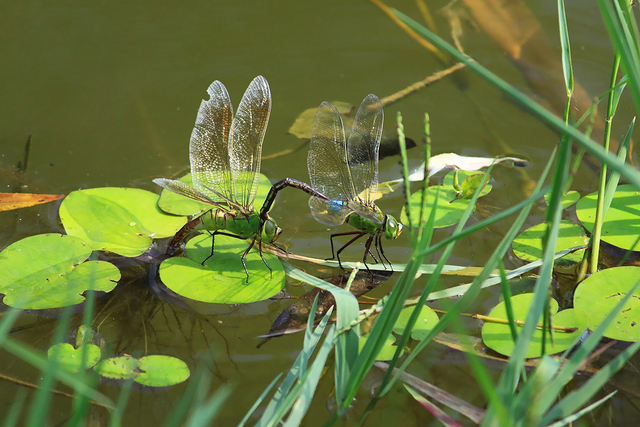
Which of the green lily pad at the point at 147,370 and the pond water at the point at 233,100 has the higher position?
the pond water at the point at 233,100

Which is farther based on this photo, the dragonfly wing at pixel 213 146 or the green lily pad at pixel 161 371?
the dragonfly wing at pixel 213 146

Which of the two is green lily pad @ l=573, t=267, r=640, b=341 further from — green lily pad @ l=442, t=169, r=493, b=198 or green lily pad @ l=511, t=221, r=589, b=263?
green lily pad @ l=442, t=169, r=493, b=198

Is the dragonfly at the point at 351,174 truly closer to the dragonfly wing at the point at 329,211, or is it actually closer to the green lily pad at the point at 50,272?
the dragonfly wing at the point at 329,211

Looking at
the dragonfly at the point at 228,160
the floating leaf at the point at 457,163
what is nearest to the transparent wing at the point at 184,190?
the dragonfly at the point at 228,160

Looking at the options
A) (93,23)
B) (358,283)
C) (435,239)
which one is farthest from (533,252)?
(93,23)

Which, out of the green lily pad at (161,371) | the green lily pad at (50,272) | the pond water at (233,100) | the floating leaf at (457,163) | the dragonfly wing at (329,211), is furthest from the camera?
the floating leaf at (457,163)

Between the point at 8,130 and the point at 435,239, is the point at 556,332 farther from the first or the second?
the point at 8,130

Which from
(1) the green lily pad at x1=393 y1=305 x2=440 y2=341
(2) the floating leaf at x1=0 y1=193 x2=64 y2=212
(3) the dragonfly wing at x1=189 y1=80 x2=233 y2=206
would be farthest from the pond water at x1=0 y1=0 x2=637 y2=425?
(3) the dragonfly wing at x1=189 y1=80 x2=233 y2=206
